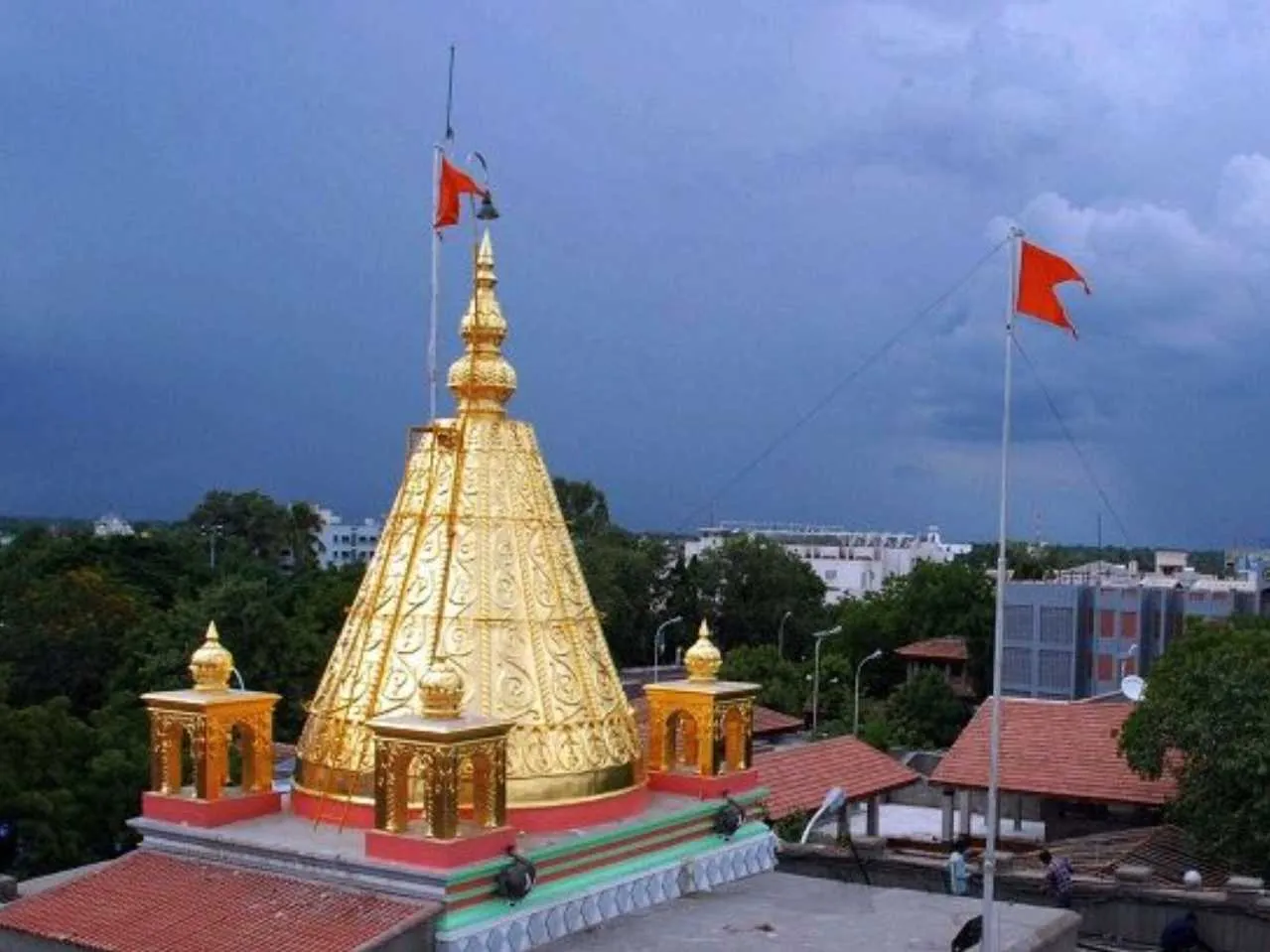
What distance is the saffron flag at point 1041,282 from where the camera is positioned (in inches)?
461

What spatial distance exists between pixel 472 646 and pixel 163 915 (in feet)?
9.72

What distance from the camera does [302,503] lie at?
8138 centimetres

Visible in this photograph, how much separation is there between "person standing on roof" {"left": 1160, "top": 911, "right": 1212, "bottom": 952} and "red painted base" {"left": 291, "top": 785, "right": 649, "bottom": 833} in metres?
6.77

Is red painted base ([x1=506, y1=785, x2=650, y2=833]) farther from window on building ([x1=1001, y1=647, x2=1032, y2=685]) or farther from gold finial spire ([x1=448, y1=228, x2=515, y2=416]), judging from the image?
window on building ([x1=1001, y1=647, x2=1032, y2=685])

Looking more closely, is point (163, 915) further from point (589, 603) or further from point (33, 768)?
point (33, 768)

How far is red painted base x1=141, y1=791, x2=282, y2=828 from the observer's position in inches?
442

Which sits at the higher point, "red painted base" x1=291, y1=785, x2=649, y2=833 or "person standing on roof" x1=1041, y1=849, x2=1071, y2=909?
"red painted base" x1=291, y1=785, x2=649, y2=833

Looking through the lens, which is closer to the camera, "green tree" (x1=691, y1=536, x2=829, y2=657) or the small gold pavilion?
the small gold pavilion

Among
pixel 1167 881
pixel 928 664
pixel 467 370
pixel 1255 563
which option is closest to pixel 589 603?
pixel 467 370

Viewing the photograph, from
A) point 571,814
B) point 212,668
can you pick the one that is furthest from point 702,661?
point 212,668

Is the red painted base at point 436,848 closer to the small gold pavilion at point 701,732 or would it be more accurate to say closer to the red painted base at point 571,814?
the red painted base at point 571,814

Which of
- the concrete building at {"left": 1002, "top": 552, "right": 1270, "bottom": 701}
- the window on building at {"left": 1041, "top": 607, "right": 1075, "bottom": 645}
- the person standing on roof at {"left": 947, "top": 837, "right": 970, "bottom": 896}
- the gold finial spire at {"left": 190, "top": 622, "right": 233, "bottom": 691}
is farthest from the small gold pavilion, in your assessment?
the window on building at {"left": 1041, "top": 607, "right": 1075, "bottom": 645}

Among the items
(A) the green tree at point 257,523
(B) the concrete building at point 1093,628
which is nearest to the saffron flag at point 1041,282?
(B) the concrete building at point 1093,628

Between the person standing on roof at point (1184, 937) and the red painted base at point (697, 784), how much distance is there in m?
5.35
